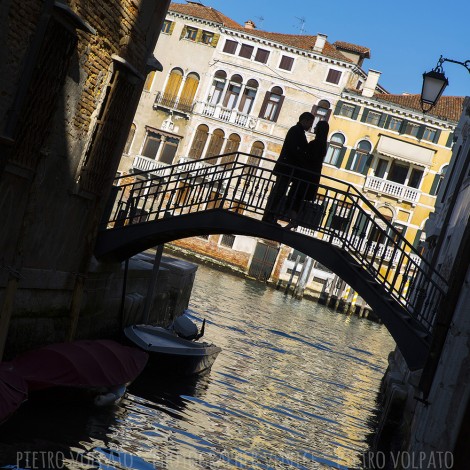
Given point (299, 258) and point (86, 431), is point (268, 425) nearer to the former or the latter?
point (86, 431)

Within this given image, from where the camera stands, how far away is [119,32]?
1225 cm

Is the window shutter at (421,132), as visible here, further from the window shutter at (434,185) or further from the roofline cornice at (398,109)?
the window shutter at (434,185)

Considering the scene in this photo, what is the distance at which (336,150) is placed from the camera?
51312 millimetres

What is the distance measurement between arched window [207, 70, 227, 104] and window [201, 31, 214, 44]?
2039 mm

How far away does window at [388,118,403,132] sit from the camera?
50.7m

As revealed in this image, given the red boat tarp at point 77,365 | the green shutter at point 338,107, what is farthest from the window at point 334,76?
the red boat tarp at point 77,365

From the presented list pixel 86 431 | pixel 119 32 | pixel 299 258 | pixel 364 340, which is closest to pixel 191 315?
pixel 364 340

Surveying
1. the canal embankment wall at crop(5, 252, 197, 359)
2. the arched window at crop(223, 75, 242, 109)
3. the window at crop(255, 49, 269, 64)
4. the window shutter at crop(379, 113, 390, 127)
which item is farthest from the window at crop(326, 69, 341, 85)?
the canal embankment wall at crop(5, 252, 197, 359)

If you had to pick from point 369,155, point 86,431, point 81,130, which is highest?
point 369,155

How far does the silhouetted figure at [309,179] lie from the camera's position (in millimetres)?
13234

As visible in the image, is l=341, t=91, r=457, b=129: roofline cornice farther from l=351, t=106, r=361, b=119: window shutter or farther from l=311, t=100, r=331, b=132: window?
l=311, t=100, r=331, b=132: window

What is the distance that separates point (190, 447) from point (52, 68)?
4372mm

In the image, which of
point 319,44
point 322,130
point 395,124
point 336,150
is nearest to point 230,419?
point 322,130

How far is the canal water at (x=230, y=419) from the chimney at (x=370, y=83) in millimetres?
28356
